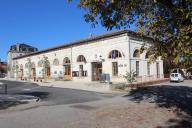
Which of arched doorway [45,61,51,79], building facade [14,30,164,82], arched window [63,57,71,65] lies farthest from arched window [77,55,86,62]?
arched doorway [45,61,51,79]

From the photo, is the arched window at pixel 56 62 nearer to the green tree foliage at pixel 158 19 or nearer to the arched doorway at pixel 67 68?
the arched doorway at pixel 67 68

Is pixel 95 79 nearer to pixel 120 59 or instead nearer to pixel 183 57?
pixel 120 59

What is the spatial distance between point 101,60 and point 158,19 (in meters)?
28.0

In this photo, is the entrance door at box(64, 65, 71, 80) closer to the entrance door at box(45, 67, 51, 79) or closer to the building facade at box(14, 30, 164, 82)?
the building facade at box(14, 30, 164, 82)

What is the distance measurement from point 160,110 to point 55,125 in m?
5.04

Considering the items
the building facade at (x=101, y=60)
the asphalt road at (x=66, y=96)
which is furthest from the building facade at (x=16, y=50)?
the asphalt road at (x=66, y=96)

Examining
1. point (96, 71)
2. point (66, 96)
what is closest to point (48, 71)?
point (96, 71)

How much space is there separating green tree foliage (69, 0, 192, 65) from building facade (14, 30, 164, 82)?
18270mm

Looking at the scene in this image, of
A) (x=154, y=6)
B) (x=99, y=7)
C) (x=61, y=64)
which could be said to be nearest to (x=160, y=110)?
(x=154, y=6)

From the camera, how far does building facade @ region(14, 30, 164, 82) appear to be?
33969 millimetres

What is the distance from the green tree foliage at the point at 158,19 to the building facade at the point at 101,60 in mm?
18270

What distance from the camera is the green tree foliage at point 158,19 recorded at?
24.8ft

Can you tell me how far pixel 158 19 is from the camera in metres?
8.88

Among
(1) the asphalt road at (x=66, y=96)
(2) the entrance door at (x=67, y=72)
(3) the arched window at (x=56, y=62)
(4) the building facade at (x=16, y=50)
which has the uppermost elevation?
(4) the building facade at (x=16, y=50)
